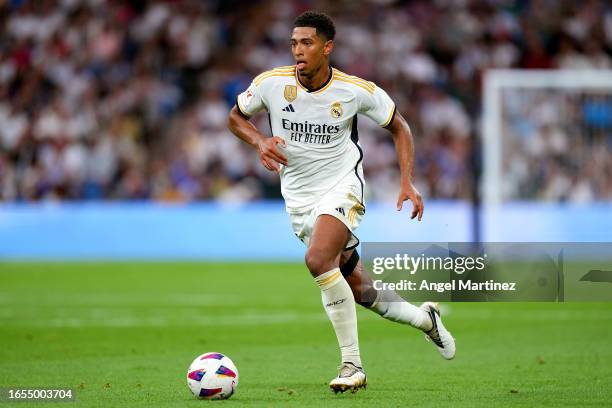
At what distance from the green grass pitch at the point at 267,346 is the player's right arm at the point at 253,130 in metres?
1.58

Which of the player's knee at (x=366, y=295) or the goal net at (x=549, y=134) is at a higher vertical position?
the goal net at (x=549, y=134)

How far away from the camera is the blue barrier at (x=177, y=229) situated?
2047 cm

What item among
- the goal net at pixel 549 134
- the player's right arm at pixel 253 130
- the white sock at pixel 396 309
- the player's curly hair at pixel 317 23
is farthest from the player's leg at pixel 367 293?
the goal net at pixel 549 134

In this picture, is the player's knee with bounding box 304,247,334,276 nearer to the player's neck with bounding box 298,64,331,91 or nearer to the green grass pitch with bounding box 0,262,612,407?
the green grass pitch with bounding box 0,262,612,407

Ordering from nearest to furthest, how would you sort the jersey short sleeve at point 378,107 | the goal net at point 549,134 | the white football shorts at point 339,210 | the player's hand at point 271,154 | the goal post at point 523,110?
1. the player's hand at point 271,154
2. the white football shorts at point 339,210
3. the jersey short sleeve at point 378,107
4. the goal post at point 523,110
5. the goal net at point 549,134

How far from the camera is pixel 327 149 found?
8031 millimetres

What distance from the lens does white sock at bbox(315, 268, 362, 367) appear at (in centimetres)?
762

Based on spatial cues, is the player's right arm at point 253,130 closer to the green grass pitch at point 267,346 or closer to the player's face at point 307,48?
the player's face at point 307,48

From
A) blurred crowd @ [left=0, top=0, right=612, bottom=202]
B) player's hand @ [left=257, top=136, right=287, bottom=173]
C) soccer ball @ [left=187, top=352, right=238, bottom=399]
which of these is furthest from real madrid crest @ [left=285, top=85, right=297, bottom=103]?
blurred crowd @ [left=0, top=0, right=612, bottom=202]

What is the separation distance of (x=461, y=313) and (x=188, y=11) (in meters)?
12.3

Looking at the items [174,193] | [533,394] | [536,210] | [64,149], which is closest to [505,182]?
[536,210]

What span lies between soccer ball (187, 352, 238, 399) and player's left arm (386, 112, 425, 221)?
5.20 feet

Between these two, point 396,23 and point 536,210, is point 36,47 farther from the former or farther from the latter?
point 536,210

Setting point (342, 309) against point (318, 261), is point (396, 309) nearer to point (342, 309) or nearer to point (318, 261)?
point (342, 309)
